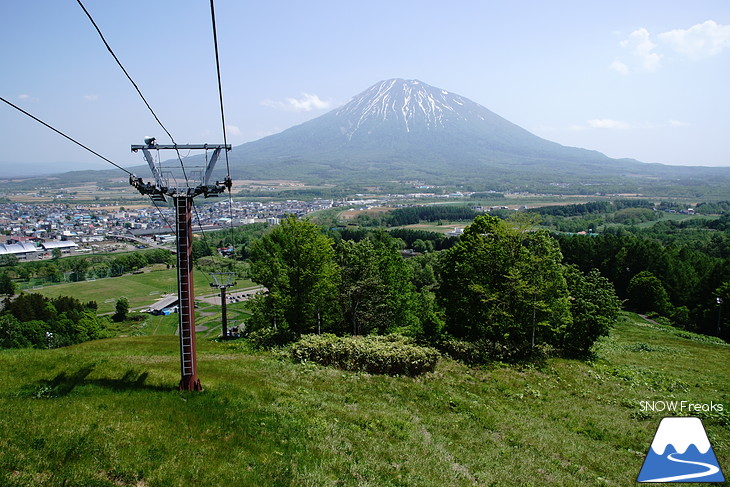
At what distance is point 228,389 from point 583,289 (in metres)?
20.3

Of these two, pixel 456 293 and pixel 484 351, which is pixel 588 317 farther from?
pixel 456 293

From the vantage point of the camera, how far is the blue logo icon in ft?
35.1

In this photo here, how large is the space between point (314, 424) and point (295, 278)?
13.4 meters

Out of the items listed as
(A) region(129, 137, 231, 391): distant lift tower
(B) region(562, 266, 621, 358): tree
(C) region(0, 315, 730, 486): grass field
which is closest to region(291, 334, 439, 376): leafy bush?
(C) region(0, 315, 730, 486): grass field

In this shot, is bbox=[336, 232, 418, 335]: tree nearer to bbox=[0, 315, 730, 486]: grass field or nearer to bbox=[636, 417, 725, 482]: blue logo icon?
bbox=[0, 315, 730, 486]: grass field

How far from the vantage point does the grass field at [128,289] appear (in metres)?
70.1

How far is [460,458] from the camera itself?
1092 centimetres

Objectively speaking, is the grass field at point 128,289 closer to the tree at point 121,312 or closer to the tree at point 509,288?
the tree at point 121,312

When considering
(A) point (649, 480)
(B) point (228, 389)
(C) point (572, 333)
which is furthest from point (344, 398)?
(C) point (572, 333)

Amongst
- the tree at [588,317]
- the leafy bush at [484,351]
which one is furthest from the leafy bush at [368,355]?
the tree at [588,317]

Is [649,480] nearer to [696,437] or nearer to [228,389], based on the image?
[696,437]

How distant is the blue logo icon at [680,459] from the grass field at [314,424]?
1.20 ft

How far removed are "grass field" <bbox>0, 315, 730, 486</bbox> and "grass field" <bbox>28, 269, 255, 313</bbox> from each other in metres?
57.9

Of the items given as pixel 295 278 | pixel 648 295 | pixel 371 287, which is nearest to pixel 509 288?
pixel 371 287
